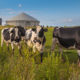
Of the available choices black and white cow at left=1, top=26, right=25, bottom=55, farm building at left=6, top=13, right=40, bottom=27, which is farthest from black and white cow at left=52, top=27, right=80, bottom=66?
farm building at left=6, top=13, right=40, bottom=27

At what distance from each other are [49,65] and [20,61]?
2.28ft

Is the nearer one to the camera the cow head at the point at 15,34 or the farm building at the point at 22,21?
the cow head at the point at 15,34

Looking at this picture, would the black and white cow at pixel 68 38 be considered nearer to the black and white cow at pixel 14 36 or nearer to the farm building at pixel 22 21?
the black and white cow at pixel 14 36

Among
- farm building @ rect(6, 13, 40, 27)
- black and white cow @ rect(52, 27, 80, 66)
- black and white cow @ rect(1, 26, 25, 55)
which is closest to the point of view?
black and white cow @ rect(52, 27, 80, 66)

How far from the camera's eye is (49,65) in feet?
13.2

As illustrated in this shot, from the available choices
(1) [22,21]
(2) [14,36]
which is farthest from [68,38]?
(1) [22,21]

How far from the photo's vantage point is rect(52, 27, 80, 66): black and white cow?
28.8 feet

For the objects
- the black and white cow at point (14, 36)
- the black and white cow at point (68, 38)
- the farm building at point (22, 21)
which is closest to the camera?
the black and white cow at point (68, 38)

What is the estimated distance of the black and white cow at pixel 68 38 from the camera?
8781mm

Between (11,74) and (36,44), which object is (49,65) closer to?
(11,74)

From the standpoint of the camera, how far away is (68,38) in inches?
355

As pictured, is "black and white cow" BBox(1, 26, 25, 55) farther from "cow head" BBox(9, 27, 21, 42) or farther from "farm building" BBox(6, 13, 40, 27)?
"farm building" BBox(6, 13, 40, 27)

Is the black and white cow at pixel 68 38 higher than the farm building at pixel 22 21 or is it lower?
lower

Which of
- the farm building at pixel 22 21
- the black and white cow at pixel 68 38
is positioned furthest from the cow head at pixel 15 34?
the farm building at pixel 22 21
